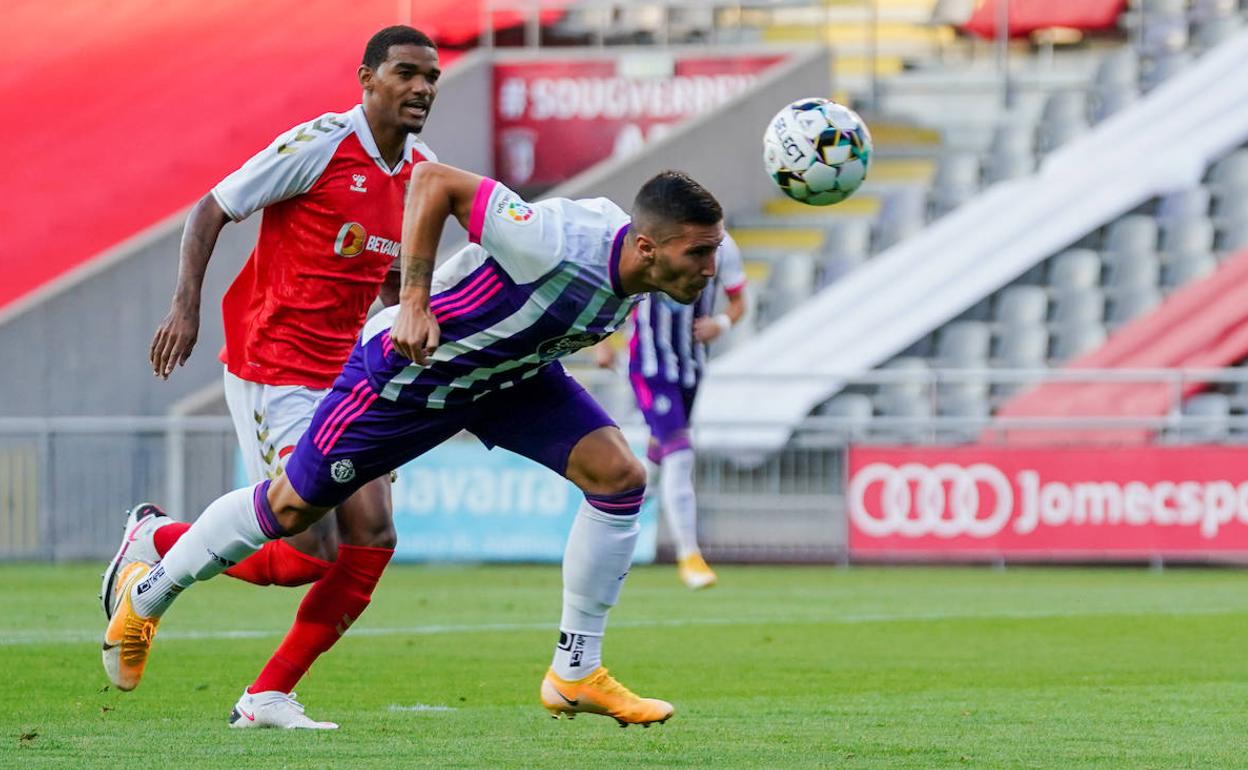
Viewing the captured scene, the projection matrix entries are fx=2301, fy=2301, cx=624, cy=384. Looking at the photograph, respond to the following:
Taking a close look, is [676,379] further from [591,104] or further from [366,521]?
[591,104]

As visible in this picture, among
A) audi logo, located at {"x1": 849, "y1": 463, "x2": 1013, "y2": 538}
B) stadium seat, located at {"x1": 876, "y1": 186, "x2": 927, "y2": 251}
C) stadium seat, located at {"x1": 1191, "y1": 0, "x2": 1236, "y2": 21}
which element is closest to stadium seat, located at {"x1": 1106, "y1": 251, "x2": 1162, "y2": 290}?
stadium seat, located at {"x1": 876, "y1": 186, "x2": 927, "y2": 251}

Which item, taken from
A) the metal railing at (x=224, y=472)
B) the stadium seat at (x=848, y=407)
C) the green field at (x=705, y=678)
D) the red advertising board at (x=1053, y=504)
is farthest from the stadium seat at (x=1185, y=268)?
the green field at (x=705, y=678)

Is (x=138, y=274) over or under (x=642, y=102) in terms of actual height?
under

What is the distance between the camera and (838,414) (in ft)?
59.8

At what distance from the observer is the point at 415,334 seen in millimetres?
6387

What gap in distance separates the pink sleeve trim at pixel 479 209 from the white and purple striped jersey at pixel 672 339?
7.81 m

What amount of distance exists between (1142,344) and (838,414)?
3032 mm

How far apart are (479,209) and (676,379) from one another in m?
7.88

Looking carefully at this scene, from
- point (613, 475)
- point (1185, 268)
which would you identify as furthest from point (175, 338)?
point (1185, 268)

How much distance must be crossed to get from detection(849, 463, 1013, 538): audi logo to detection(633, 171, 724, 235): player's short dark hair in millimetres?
10625

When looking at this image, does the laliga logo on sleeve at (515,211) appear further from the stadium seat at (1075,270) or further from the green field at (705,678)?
the stadium seat at (1075,270)

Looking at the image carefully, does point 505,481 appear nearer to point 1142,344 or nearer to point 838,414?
point 838,414

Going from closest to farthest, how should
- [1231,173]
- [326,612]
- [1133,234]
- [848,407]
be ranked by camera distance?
1. [326,612]
2. [848,407]
3. [1133,234]
4. [1231,173]

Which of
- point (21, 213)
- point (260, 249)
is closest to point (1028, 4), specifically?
point (21, 213)
